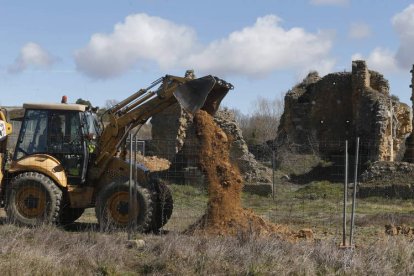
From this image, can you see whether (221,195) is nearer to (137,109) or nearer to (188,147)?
(137,109)

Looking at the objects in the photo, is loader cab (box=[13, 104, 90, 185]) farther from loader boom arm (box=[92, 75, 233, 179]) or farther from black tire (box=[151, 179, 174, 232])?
black tire (box=[151, 179, 174, 232])

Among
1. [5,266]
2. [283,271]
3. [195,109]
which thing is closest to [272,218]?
[195,109]

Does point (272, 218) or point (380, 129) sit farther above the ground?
point (380, 129)

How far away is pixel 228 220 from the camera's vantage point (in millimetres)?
11711

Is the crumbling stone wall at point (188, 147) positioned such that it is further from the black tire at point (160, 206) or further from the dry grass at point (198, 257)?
the dry grass at point (198, 257)

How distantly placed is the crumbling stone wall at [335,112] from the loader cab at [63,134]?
18963 mm

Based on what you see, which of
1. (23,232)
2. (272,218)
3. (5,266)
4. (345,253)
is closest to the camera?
(5,266)

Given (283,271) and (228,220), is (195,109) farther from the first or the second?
(283,271)

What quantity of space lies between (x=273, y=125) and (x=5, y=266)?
48.8 meters

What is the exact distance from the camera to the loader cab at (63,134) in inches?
503

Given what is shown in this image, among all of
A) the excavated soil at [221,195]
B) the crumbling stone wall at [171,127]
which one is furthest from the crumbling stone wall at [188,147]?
the excavated soil at [221,195]

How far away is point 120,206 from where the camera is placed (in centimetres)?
1220

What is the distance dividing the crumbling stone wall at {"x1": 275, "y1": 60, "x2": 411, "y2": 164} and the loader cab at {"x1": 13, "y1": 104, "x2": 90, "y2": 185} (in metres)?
19.0

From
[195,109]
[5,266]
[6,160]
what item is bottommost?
[5,266]
